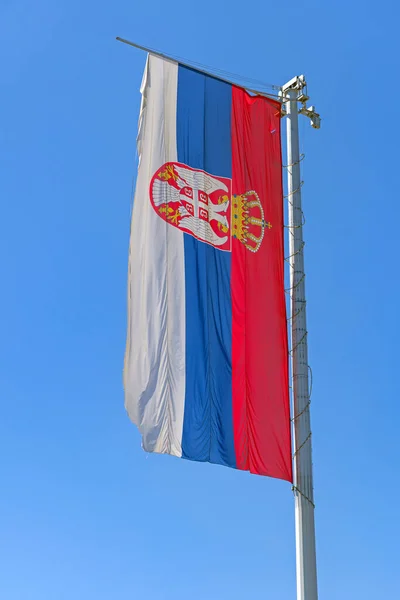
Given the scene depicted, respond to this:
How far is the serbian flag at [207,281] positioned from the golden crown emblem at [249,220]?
0.06 ft

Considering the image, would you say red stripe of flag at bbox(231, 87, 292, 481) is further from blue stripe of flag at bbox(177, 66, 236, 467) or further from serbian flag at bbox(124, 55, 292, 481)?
blue stripe of flag at bbox(177, 66, 236, 467)

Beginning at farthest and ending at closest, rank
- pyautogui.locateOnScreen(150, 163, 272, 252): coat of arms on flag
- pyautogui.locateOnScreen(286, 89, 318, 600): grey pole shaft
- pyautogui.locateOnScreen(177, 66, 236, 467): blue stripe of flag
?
pyautogui.locateOnScreen(150, 163, 272, 252): coat of arms on flag, pyautogui.locateOnScreen(286, 89, 318, 600): grey pole shaft, pyautogui.locateOnScreen(177, 66, 236, 467): blue stripe of flag

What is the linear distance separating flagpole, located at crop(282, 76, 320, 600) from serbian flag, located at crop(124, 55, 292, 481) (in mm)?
219

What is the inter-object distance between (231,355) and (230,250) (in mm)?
1865

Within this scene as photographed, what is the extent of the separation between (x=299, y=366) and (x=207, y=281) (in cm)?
214

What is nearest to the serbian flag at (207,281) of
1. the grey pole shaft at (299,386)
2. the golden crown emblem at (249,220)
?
the golden crown emblem at (249,220)

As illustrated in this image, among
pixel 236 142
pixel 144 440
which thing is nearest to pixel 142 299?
pixel 144 440

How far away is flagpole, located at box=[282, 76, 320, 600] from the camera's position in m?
15.0

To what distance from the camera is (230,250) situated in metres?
16.2

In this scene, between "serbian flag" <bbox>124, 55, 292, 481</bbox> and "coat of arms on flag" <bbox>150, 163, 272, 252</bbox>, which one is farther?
"coat of arms on flag" <bbox>150, 163, 272, 252</bbox>

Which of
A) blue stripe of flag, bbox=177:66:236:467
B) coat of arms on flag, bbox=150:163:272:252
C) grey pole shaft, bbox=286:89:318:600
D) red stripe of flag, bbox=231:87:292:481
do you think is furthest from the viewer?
coat of arms on flag, bbox=150:163:272:252

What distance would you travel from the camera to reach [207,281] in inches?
619

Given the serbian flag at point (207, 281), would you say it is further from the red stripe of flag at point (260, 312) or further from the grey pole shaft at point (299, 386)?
the grey pole shaft at point (299, 386)

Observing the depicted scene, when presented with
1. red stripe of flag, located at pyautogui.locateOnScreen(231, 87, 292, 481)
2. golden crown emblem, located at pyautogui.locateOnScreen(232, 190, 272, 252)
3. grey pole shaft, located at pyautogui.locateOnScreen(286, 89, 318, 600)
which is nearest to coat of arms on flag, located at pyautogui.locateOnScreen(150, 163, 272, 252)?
golden crown emblem, located at pyautogui.locateOnScreen(232, 190, 272, 252)
